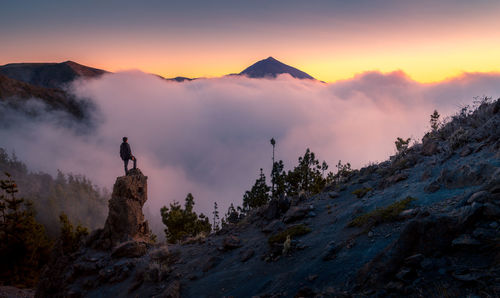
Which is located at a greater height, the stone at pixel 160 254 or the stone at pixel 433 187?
the stone at pixel 433 187

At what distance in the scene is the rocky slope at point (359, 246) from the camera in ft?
19.2

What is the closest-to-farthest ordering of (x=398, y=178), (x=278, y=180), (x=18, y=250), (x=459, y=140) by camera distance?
(x=459, y=140)
(x=398, y=178)
(x=18, y=250)
(x=278, y=180)

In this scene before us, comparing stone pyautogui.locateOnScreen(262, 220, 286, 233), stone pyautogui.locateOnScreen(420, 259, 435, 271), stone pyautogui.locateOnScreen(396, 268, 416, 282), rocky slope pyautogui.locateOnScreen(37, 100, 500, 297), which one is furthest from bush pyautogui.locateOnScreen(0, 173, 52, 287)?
stone pyautogui.locateOnScreen(420, 259, 435, 271)

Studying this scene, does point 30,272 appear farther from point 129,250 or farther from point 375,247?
point 375,247

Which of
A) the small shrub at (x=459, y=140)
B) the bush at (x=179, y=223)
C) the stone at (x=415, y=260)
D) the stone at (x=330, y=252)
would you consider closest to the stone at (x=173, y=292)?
the stone at (x=330, y=252)

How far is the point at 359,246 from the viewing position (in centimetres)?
866

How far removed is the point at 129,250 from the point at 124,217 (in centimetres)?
354

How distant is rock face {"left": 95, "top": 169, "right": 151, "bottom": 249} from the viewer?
2139 centimetres

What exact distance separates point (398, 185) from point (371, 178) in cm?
457

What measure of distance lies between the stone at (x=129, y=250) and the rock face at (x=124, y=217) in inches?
68.9

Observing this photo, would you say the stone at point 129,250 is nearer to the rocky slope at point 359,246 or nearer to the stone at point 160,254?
the rocky slope at point 359,246

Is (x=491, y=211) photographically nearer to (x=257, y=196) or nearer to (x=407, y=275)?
(x=407, y=275)

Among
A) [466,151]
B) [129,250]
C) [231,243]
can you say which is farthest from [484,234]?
[129,250]

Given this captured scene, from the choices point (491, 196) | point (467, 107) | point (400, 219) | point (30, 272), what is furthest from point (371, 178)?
point (30, 272)
